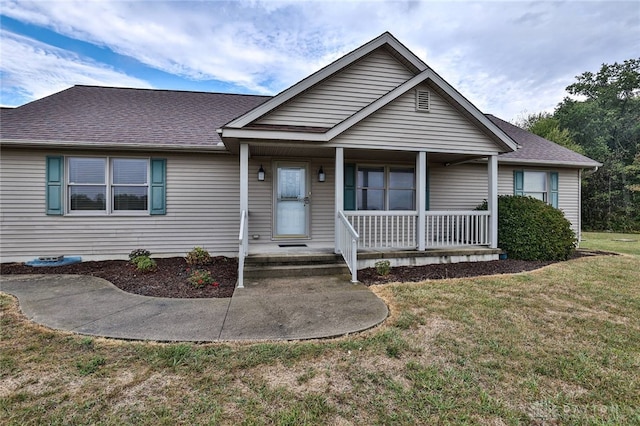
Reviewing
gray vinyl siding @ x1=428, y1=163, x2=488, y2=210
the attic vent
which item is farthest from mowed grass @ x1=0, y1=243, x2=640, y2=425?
gray vinyl siding @ x1=428, y1=163, x2=488, y2=210

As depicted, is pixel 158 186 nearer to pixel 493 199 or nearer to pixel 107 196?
pixel 107 196

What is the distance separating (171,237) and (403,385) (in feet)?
22.2

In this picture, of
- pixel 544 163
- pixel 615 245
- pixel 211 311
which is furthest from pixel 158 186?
pixel 615 245

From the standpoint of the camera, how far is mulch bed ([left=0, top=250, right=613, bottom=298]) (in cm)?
492

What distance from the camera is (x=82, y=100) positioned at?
8633 millimetres

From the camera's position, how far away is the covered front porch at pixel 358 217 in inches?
248

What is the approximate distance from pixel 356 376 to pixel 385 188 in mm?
6416

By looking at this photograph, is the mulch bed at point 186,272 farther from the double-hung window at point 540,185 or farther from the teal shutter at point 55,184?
the double-hung window at point 540,185

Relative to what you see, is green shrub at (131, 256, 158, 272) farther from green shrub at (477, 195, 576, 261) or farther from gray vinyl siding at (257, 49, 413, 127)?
green shrub at (477, 195, 576, 261)

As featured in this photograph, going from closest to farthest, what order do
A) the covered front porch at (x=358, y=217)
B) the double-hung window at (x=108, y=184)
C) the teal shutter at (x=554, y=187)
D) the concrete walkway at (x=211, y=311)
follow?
the concrete walkway at (x=211, y=311)
the covered front porch at (x=358, y=217)
the double-hung window at (x=108, y=184)
the teal shutter at (x=554, y=187)

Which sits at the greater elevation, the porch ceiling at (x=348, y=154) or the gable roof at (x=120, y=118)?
the gable roof at (x=120, y=118)

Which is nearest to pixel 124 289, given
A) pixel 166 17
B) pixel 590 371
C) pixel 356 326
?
pixel 356 326

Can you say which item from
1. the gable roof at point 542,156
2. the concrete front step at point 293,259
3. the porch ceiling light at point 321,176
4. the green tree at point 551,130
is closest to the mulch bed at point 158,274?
the concrete front step at point 293,259

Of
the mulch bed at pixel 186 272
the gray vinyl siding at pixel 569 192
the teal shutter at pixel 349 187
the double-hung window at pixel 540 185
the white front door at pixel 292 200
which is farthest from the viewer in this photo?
the gray vinyl siding at pixel 569 192
